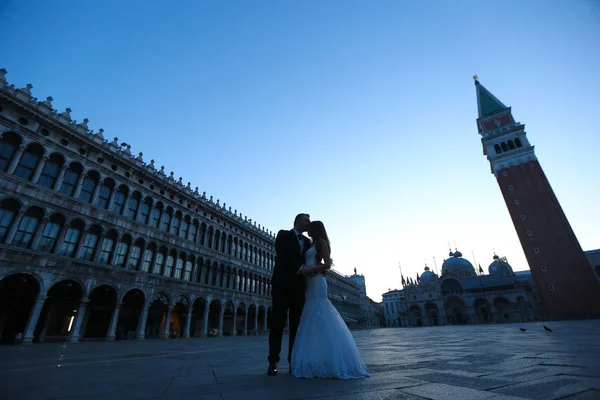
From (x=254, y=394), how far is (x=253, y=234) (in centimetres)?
3457

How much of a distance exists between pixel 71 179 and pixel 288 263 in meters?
21.1

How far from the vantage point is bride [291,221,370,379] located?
3.50 meters

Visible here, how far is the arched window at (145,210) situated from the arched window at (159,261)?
2854 millimetres

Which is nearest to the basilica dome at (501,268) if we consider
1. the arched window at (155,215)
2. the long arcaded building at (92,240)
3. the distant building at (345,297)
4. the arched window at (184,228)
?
the distant building at (345,297)

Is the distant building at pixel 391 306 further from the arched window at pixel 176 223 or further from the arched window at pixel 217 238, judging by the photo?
the arched window at pixel 176 223

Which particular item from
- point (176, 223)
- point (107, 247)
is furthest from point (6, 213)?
point (176, 223)

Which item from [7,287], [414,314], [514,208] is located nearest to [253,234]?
[7,287]

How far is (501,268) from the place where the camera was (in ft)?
230

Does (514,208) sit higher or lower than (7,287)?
higher

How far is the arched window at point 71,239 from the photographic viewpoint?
680 inches

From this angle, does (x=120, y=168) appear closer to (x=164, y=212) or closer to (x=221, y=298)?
(x=164, y=212)

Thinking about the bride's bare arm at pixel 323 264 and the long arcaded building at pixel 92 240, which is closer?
the bride's bare arm at pixel 323 264

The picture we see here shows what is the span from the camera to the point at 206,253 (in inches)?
1101

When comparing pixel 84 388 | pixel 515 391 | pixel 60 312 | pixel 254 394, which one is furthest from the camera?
pixel 60 312
